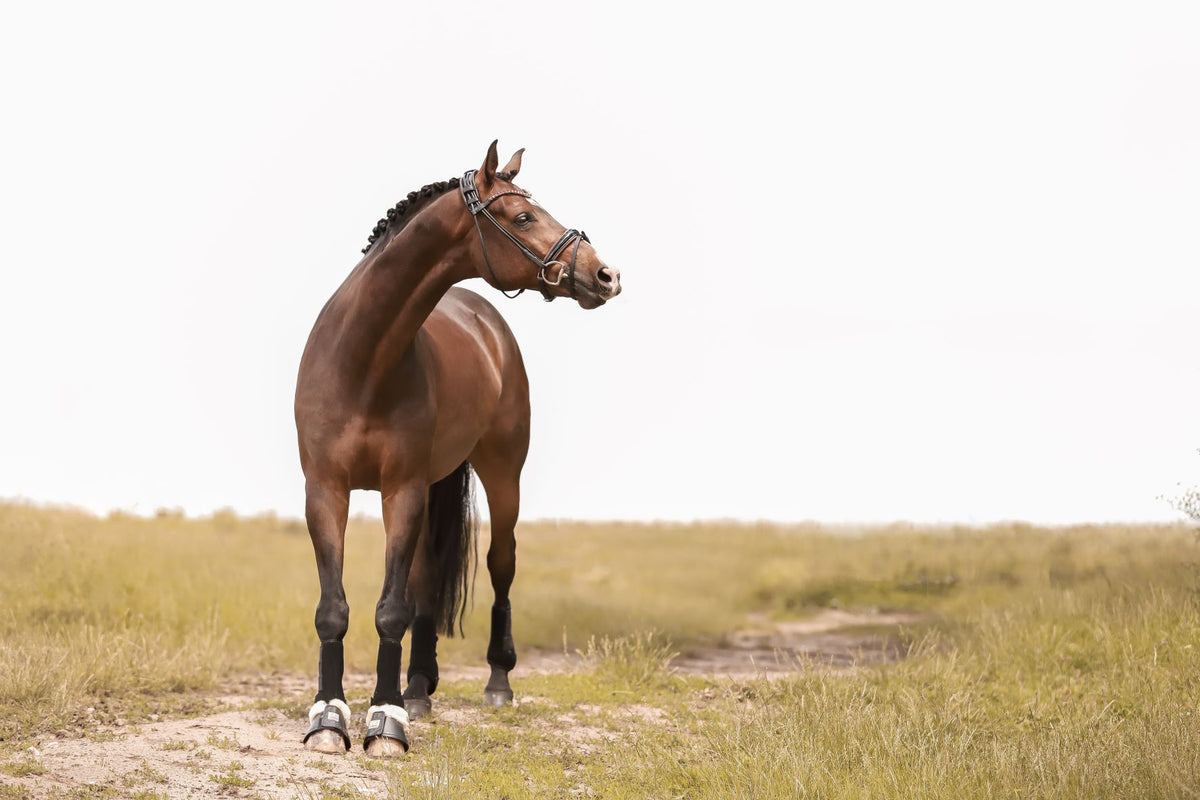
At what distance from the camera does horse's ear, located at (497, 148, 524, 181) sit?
6.13 m

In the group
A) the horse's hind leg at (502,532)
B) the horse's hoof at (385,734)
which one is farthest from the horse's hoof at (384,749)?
the horse's hind leg at (502,532)

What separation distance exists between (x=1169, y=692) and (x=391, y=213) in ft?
18.8

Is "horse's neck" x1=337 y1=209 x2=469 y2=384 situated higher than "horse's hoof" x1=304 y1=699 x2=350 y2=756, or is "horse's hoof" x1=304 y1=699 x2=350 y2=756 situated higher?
"horse's neck" x1=337 y1=209 x2=469 y2=384

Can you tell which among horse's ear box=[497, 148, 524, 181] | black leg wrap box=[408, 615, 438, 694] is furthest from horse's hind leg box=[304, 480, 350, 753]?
horse's ear box=[497, 148, 524, 181]

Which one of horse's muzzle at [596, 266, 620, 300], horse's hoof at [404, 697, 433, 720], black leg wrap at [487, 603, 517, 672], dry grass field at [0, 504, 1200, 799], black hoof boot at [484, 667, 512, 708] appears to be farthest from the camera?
black leg wrap at [487, 603, 517, 672]

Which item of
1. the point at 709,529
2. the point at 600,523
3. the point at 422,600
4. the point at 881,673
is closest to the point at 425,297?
the point at 422,600

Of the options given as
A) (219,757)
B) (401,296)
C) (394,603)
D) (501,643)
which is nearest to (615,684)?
(501,643)

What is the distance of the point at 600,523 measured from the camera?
81.4ft

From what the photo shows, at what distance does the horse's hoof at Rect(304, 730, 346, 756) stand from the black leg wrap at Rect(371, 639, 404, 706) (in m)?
0.28

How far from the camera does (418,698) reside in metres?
7.16

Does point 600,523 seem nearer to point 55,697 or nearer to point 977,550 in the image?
point 977,550

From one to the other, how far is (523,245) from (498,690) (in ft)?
11.3

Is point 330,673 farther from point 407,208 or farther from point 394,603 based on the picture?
point 407,208

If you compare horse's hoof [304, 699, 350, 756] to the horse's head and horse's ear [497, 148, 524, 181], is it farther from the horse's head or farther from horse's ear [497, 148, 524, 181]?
horse's ear [497, 148, 524, 181]
